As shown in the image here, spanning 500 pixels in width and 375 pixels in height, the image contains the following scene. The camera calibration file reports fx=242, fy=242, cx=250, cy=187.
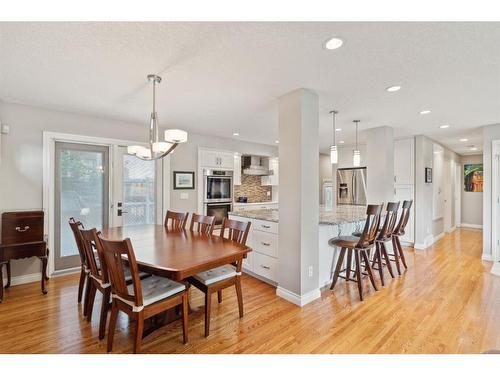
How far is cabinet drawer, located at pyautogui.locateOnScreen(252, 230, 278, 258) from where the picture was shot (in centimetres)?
302

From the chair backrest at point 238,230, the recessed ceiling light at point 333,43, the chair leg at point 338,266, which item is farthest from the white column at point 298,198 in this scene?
the recessed ceiling light at point 333,43

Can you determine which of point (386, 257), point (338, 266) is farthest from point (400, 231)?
point (338, 266)

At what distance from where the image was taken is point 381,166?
4316 millimetres

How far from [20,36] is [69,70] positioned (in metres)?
0.52

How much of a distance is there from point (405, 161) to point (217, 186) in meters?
4.00

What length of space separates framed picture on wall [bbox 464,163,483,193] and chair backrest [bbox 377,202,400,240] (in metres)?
5.90

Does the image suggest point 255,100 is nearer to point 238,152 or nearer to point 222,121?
point 222,121

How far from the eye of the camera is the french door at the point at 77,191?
136 inches

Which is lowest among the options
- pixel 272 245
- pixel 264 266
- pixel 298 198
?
pixel 264 266

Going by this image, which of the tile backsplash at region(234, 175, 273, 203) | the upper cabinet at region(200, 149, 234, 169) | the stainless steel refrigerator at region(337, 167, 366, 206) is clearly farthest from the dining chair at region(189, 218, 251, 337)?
the stainless steel refrigerator at region(337, 167, 366, 206)

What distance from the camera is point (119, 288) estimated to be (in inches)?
68.6

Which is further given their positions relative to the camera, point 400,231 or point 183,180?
point 183,180

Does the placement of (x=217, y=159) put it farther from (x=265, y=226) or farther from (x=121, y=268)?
(x=121, y=268)

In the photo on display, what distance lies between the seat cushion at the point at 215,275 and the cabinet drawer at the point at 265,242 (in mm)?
784
